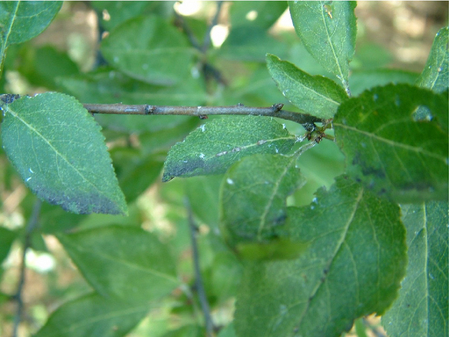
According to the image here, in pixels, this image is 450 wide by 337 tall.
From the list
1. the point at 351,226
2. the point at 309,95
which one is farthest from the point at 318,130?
the point at 351,226

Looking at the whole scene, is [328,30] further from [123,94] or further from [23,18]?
[123,94]

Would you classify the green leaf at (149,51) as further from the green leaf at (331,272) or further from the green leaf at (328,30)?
the green leaf at (331,272)

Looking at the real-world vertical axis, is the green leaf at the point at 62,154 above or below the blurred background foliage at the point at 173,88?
above

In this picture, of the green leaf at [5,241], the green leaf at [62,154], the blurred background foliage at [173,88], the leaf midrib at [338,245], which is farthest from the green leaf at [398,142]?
the green leaf at [5,241]

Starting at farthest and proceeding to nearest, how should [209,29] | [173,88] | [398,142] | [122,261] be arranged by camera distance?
1. [209,29]
2. [173,88]
3. [122,261]
4. [398,142]

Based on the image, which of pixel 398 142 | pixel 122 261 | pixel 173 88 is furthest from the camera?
pixel 173 88

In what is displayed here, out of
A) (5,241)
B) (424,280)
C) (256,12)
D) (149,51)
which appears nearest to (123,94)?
(149,51)
